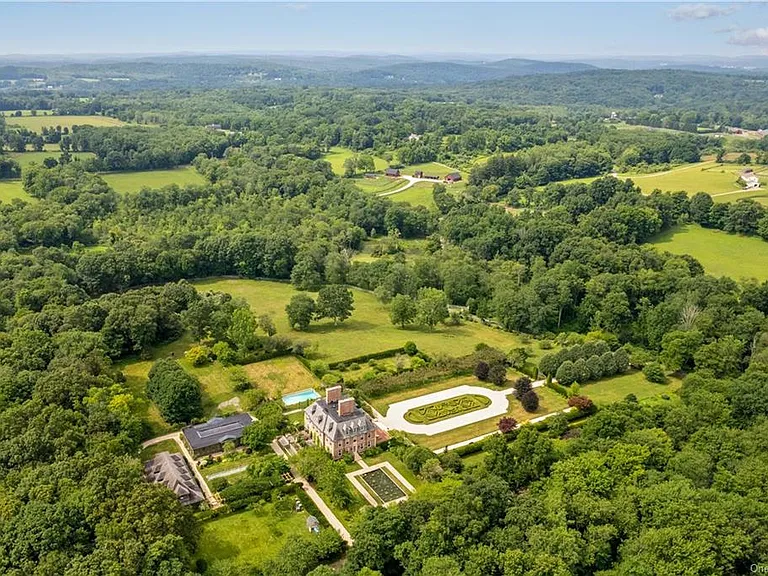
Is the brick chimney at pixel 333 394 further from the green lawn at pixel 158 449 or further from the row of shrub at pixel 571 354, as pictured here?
the row of shrub at pixel 571 354

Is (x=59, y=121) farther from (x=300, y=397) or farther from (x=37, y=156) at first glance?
(x=300, y=397)

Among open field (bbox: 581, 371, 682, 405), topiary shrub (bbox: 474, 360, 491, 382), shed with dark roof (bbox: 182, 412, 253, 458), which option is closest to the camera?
shed with dark roof (bbox: 182, 412, 253, 458)

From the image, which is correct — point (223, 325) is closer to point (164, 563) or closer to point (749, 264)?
point (164, 563)

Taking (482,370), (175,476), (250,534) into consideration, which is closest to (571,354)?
(482,370)

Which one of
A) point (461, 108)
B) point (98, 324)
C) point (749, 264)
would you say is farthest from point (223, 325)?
point (461, 108)

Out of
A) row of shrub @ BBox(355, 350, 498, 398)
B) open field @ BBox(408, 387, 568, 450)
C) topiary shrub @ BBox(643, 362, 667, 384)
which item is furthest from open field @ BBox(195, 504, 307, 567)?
topiary shrub @ BBox(643, 362, 667, 384)

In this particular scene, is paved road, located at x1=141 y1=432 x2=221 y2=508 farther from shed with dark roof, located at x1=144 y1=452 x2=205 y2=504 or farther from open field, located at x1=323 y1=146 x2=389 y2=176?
open field, located at x1=323 y1=146 x2=389 y2=176

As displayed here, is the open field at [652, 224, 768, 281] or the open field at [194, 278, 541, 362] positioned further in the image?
the open field at [652, 224, 768, 281]
